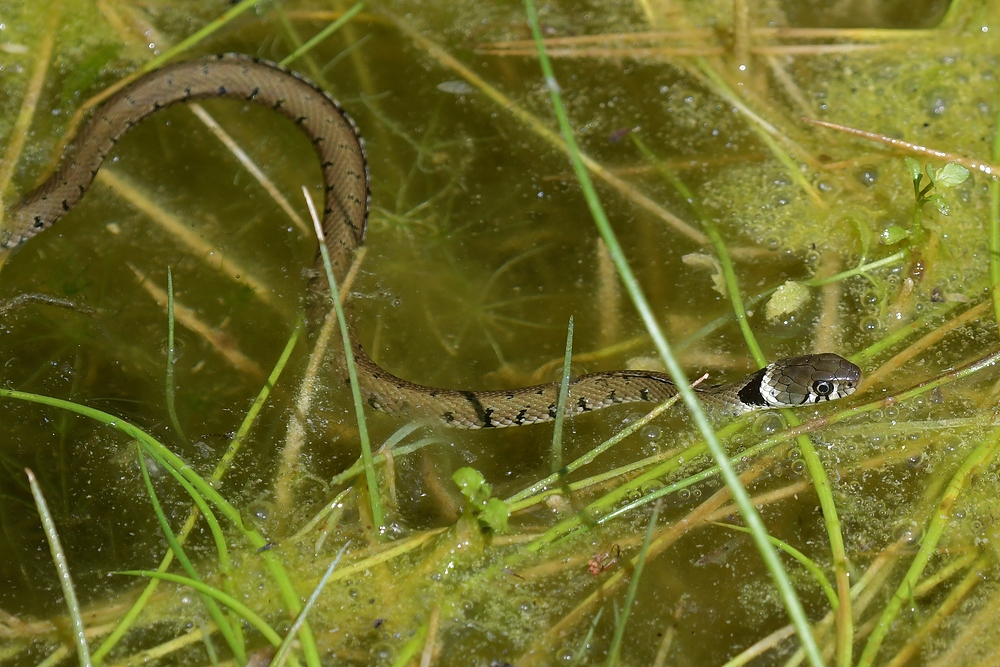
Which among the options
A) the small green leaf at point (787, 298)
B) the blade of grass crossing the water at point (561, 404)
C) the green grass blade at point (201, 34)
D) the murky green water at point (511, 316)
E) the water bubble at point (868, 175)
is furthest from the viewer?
the green grass blade at point (201, 34)

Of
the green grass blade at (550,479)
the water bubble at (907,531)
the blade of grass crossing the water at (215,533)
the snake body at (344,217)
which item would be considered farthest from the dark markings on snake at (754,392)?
the blade of grass crossing the water at (215,533)

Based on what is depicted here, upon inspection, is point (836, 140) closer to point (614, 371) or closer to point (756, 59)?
point (756, 59)

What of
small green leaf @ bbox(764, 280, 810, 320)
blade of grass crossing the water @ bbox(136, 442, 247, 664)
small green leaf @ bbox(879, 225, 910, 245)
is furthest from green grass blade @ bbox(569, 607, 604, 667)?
small green leaf @ bbox(879, 225, 910, 245)

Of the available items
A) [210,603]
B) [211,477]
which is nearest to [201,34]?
[211,477]

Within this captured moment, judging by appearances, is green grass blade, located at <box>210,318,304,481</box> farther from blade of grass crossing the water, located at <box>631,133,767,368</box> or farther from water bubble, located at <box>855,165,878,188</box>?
water bubble, located at <box>855,165,878,188</box>

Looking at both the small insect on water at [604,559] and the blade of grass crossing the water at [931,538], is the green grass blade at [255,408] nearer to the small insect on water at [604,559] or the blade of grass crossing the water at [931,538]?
the small insect on water at [604,559]

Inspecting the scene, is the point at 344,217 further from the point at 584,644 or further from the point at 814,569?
the point at 814,569
